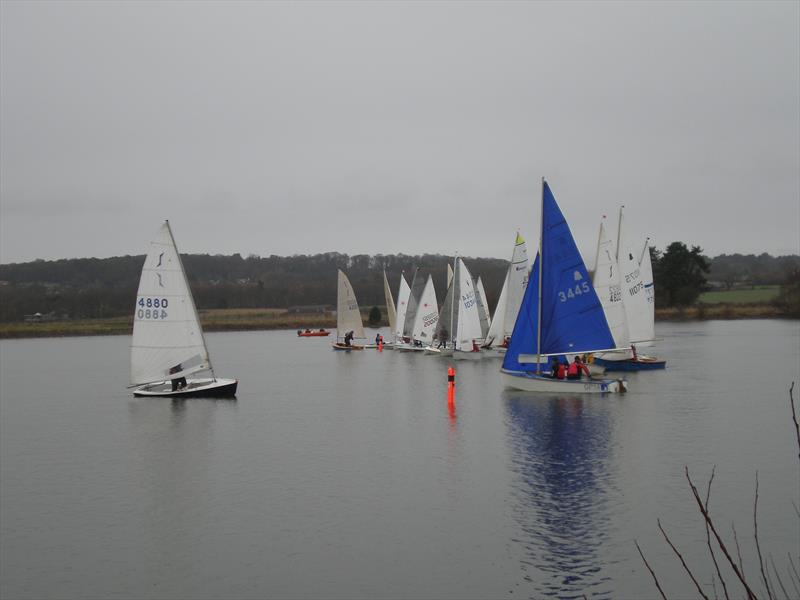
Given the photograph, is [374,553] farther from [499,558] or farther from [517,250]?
[517,250]

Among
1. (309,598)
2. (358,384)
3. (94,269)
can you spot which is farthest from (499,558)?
(94,269)

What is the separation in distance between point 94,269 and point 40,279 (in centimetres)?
1001

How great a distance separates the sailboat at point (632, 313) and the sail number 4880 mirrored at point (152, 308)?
2021cm

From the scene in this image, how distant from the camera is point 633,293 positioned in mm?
40062

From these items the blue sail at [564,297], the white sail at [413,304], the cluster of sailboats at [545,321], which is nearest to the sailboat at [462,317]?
the white sail at [413,304]

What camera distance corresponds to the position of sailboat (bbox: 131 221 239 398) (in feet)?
101

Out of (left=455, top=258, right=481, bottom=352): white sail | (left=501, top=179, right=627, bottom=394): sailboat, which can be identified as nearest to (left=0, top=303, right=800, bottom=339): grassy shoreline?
(left=455, top=258, right=481, bottom=352): white sail

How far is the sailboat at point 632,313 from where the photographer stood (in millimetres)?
39125

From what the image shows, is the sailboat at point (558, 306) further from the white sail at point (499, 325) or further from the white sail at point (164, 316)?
the white sail at point (499, 325)

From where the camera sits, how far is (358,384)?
3800cm

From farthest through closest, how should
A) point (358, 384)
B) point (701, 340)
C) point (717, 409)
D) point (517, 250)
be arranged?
point (701, 340), point (517, 250), point (358, 384), point (717, 409)

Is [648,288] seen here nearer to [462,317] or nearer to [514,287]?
[514,287]

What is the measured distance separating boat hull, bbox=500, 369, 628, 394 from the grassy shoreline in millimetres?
67263

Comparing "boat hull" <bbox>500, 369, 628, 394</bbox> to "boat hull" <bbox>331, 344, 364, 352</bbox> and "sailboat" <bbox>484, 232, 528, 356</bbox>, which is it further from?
"boat hull" <bbox>331, 344, 364, 352</bbox>
